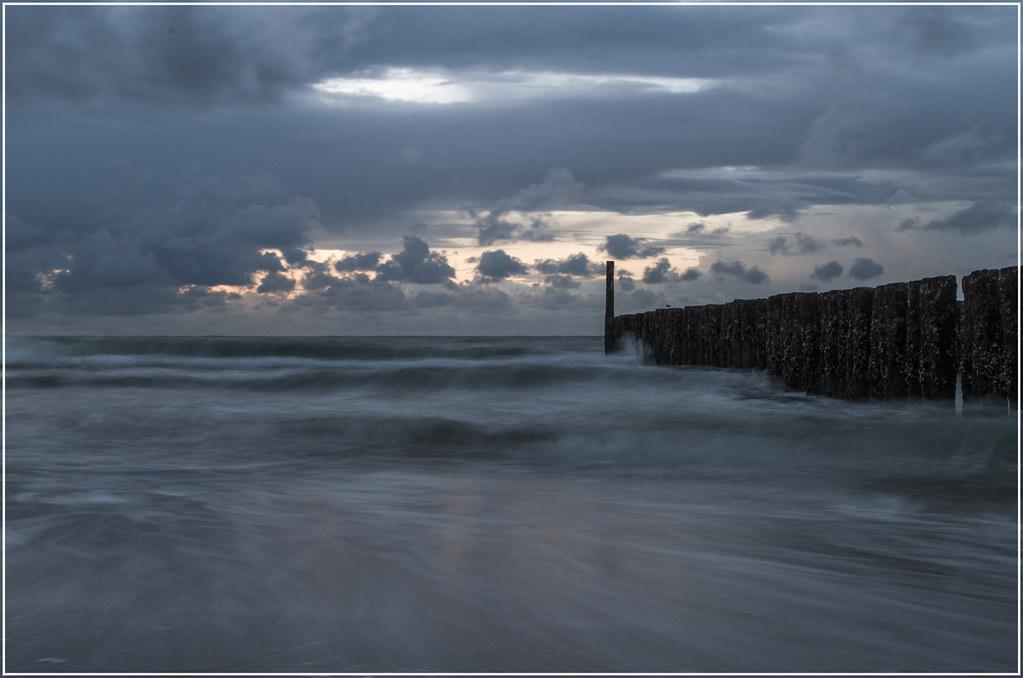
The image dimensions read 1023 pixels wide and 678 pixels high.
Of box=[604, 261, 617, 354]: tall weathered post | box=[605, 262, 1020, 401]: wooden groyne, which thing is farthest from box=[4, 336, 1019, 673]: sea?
box=[604, 261, 617, 354]: tall weathered post

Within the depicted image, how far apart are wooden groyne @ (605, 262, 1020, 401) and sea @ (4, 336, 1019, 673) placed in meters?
0.30

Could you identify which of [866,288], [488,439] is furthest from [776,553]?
[866,288]

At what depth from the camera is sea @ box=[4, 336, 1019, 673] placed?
225cm

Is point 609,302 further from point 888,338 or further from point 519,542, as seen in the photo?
point 519,542

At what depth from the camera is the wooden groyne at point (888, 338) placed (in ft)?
22.2

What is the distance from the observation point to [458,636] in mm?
2309

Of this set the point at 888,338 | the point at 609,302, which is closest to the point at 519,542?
the point at 888,338

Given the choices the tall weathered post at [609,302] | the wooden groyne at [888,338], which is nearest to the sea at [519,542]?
the wooden groyne at [888,338]

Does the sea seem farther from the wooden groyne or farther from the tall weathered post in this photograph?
the tall weathered post

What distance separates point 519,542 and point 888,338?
599 cm

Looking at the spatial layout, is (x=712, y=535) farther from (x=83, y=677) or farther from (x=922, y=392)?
(x=922, y=392)

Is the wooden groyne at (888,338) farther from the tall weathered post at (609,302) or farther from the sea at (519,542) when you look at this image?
the tall weathered post at (609,302)

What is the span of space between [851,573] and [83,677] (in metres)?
2.32

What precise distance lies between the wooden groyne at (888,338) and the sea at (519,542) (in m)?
0.30
